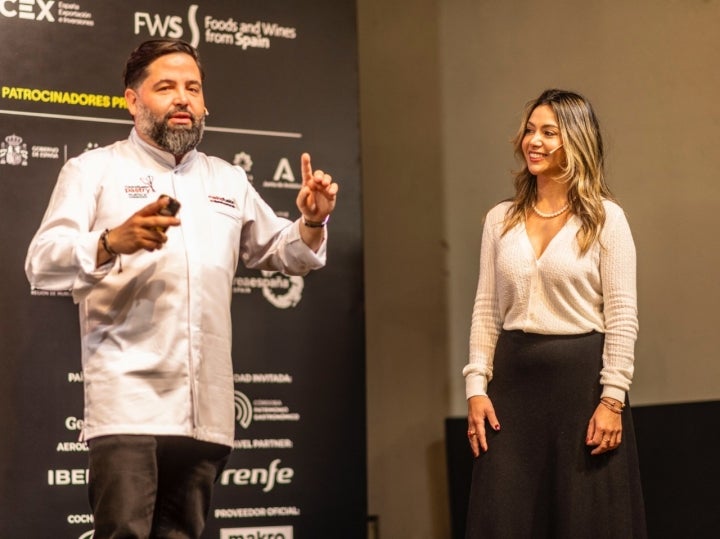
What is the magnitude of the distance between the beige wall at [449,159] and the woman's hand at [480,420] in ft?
4.67

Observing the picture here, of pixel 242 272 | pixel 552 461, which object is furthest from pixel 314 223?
pixel 242 272

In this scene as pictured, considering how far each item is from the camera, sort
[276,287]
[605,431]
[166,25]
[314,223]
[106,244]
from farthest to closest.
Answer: [276,287]
[166,25]
[314,223]
[605,431]
[106,244]

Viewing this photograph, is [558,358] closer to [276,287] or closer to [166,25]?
[276,287]

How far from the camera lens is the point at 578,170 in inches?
113

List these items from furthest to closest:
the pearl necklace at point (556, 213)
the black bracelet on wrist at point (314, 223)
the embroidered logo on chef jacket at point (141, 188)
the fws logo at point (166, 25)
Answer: the fws logo at point (166, 25)
the pearl necklace at point (556, 213)
the black bracelet on wrist at point (314, 223)
the embroidered logo on chef jacket at point (141, 188)

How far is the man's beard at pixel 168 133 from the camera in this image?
2.70m

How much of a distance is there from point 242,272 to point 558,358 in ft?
4.83

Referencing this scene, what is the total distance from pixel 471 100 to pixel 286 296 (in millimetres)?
1547

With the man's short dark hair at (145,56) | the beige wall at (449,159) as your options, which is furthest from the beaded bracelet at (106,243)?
the beige wall at (449,159)

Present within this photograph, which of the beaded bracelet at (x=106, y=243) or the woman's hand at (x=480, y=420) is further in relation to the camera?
the woman's hand at (x=480, y=420)

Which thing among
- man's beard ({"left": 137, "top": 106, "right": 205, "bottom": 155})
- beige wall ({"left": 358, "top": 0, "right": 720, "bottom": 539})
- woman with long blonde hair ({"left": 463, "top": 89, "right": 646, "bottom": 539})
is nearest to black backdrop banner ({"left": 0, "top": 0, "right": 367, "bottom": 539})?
beige wall ({"left": 358, "top": 0, "right": 720, "bottom": 539})

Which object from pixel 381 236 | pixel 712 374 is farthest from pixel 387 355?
pixel 712 374

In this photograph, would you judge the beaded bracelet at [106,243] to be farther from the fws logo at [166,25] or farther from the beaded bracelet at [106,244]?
the fws logo at [166,25]

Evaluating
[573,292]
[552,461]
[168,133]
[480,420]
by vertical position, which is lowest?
[552,461]
